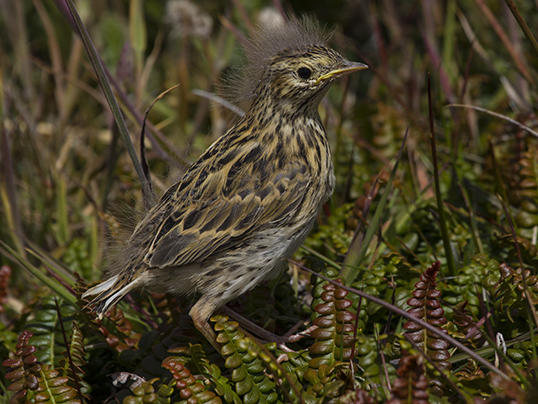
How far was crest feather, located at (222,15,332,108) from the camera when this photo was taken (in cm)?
356

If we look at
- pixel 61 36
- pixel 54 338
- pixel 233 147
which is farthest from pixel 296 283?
pixel 61 36

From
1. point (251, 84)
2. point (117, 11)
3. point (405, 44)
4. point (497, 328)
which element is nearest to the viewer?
point (497, 328)

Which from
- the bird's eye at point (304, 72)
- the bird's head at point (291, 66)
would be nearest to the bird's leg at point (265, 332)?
the bird's head at point (291, 66)

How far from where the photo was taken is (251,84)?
12.2 feet

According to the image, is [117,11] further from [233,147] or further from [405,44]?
[233,147]

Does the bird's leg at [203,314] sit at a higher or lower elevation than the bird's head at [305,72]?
lower

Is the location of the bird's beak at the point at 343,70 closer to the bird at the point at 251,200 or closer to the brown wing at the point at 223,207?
the bird at the point at 251,200

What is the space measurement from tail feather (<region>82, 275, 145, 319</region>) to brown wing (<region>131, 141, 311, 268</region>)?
0.17 meters

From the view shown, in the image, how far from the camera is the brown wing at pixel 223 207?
321cm

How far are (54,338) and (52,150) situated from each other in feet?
7.95

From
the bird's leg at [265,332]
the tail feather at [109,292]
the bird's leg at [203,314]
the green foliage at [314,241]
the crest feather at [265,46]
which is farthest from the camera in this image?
the crest feather at [265,46]

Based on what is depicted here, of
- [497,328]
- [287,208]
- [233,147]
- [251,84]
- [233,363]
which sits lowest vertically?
[497,328]

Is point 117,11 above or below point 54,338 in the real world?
above

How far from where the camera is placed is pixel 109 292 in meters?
3.21
